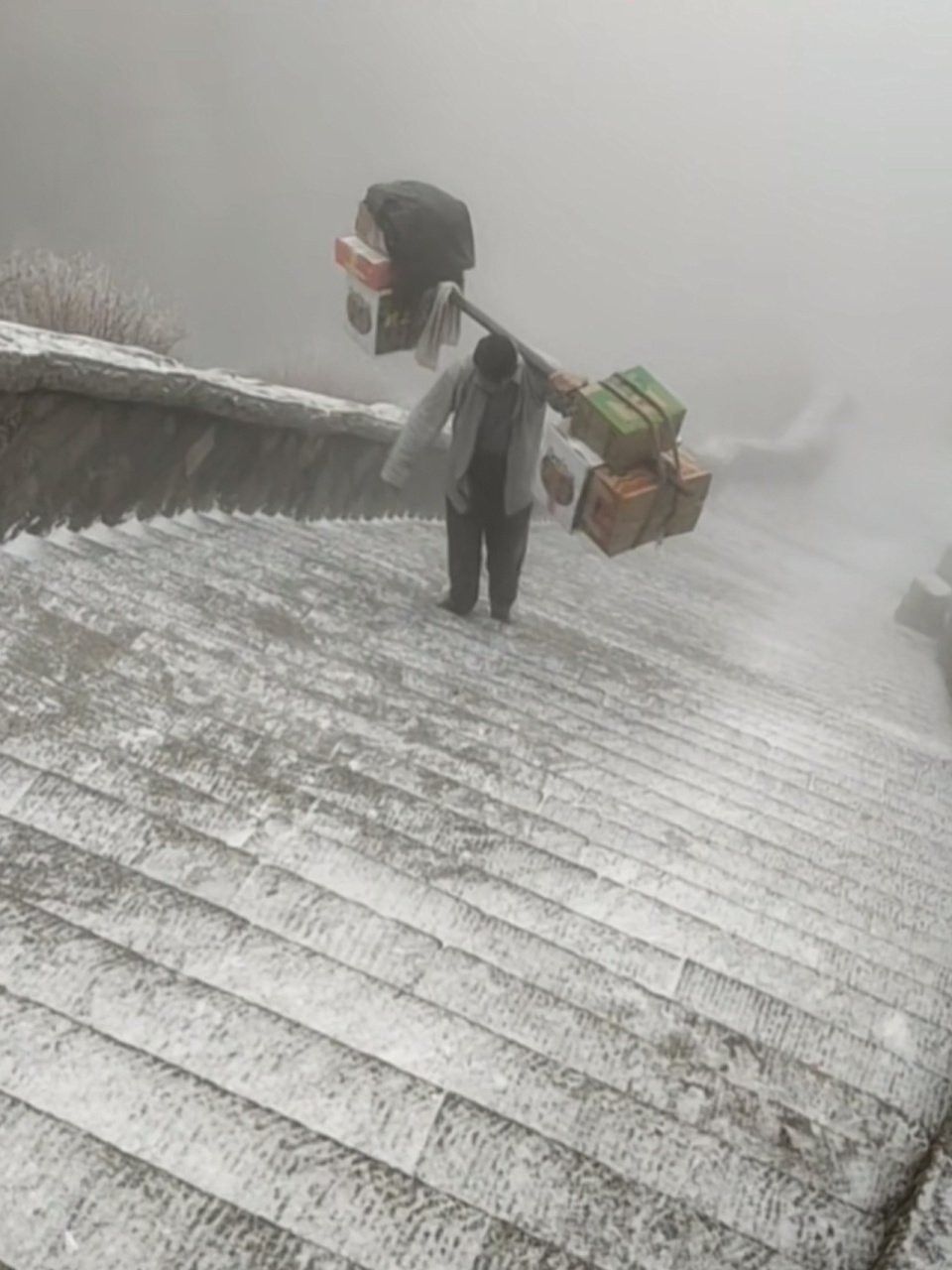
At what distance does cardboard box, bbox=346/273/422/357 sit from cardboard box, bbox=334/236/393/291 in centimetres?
3

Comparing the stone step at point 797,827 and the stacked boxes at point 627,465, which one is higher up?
the stacked boxes at point 627,465

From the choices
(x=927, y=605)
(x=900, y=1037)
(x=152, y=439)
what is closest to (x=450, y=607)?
(x=152, y=439)

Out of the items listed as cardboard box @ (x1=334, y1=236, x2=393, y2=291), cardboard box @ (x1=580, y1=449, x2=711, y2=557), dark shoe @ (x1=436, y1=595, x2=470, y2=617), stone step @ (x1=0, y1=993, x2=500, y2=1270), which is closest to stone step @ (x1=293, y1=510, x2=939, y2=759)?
dark shoe @ (x1=436, y1=595, x2=470, y2=617)

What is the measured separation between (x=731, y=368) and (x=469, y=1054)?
84.9ft

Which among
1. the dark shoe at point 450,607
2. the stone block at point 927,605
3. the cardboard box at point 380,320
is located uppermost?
the cardboard box at point 380,320

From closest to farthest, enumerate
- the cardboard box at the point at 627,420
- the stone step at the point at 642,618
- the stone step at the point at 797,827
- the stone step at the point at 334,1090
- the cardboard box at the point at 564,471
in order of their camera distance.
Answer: the stone step at the point at 334,1090 < the stone step at the point at 797,827 < the cardboard box at the point at 627,420 < the cardboard box at the point at 564,471 < the stone step at the point at 642,618

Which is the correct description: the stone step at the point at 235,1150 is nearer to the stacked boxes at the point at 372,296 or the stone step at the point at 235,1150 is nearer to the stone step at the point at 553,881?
the stone step at the point at 553,881

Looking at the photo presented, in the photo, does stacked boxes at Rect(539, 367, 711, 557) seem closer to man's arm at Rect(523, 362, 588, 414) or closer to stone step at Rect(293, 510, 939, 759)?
man's arm at Rect(523, 362, 588, 414)

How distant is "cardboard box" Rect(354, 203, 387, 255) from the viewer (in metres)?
4.88

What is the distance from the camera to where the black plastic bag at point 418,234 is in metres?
4.79

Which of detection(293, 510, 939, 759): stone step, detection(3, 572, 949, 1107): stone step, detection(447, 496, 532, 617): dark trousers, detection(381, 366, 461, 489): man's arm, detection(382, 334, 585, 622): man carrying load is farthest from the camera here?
detection(293, 510, 939, 759): stone step

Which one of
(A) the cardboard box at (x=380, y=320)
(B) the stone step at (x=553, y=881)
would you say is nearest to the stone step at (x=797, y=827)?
(B) the stone step at (x=553, y=881)

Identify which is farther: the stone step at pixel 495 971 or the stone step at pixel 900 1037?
the stone step at pixel 900 1037

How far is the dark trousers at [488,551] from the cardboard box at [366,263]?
104 centimetres
